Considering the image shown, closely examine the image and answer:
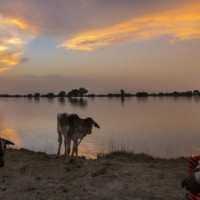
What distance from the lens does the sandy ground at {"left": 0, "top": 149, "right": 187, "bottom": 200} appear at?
28.3 ft

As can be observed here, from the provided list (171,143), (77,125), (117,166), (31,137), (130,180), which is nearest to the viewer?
(130,180)

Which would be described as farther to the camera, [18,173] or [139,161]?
[139,161]

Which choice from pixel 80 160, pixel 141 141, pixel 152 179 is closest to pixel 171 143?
pixel 141 141

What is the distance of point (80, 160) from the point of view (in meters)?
12.8

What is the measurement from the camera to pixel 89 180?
9828mm

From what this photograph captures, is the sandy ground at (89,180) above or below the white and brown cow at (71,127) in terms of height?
below

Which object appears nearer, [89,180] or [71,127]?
[89,180]

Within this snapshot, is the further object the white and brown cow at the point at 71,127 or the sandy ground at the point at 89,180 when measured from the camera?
the white and brown cow at the point at 71,127

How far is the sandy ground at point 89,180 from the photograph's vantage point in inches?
340

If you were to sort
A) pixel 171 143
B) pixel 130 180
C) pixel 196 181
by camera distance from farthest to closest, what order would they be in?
pixel 171 143
pixel 130 180
pixel 196 181

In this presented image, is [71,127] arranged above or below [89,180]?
above

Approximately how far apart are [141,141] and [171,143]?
220 centimetres

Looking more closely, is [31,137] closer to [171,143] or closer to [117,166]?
[171,143]

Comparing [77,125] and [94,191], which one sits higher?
[77,125]
